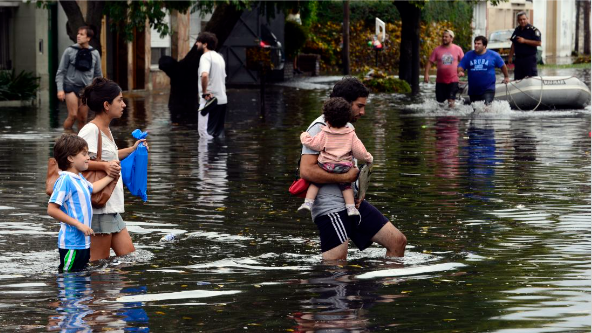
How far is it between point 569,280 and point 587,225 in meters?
2.54

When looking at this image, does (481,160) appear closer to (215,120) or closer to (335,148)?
(215,120)

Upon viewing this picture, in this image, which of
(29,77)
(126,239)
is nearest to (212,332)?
(126,239)

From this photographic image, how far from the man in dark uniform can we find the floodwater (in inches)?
270

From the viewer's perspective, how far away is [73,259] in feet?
27.9

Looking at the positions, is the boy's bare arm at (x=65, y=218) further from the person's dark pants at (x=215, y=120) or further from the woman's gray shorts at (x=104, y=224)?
the person's dark pants at (x=215, y=120)

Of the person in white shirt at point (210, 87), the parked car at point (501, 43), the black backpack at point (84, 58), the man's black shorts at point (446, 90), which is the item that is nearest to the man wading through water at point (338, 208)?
the black backpack at point (84, 58)

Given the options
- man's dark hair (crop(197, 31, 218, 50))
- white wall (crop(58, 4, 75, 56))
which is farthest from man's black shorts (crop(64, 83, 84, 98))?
white wall (crop(58, 4, 75, 56))

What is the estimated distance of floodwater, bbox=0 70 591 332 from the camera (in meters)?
7.25

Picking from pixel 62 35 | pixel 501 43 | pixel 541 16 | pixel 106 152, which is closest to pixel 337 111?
pixel 106 152

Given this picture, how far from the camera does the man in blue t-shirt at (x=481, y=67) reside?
23219mm

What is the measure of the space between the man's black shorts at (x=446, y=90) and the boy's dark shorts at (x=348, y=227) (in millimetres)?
17538

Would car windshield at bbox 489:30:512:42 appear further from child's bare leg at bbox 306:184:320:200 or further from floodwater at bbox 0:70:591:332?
child's bare leg at bbox 306:184:320:200

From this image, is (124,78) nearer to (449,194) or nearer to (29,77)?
(29,77)

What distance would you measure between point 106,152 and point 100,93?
1.26 ft
